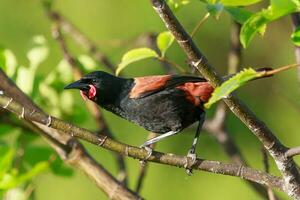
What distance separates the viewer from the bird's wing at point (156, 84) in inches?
122

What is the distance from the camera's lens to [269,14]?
179 centimetres

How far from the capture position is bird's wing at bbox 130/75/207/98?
10.2 feet

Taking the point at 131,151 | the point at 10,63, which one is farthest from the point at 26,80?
the point at 131,151

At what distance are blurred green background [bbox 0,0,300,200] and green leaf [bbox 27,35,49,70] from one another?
1.96m

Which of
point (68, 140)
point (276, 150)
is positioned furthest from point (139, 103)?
point (276, 150)

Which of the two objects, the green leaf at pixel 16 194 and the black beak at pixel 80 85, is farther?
the green leaf at pixel 16 194

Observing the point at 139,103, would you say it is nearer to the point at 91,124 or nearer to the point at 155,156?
the point at 155,156

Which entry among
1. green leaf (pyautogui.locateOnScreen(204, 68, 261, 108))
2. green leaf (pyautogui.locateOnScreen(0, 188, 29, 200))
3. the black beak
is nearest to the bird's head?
the black beak

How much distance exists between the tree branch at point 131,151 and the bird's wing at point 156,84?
667 millimetres

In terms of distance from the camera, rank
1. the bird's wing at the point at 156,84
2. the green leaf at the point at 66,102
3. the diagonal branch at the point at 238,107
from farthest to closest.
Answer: the green leaf at the point at 66,102 → the bird's wing at the point at 156,84 → the diagonal branch at the point at 238,107

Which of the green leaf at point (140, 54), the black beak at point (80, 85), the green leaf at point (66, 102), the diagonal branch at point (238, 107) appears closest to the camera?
the diagonal branch at point (238, 107)

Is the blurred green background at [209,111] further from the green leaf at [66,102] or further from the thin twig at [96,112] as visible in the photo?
the thin twig at [96,112]

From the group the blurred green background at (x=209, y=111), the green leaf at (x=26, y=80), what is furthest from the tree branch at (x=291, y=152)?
the blurred green background at (x=209, y=111)

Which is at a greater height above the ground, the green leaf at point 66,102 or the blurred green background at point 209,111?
the green leaf at point 66,102
